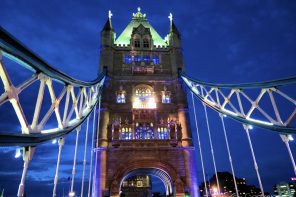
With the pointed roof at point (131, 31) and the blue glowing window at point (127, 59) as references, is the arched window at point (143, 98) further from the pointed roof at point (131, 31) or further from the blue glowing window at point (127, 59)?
the pointed roof at point (131, 31)

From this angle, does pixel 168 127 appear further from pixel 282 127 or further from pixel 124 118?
pixel 282 127

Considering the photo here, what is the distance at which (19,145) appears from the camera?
747 cm

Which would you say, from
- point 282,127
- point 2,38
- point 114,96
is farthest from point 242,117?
point 114,96

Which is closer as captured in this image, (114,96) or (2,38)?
(2,38)

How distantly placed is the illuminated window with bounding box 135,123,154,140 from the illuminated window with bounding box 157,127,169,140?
0.94m

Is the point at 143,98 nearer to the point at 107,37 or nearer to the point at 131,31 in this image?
the point at 107,37

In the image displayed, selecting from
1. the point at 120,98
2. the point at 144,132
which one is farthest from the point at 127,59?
the point at 144,132

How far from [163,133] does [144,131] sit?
252cm

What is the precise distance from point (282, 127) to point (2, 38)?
40.9 feet

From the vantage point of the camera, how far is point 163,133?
32000 millimetres

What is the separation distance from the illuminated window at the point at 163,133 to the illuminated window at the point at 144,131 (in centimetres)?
94

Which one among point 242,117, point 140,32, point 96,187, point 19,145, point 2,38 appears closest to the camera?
point 2,38

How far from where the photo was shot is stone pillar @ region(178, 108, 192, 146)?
103 feet

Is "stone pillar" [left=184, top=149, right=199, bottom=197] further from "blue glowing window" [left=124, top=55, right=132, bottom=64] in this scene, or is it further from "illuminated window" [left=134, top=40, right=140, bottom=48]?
"illuminated window" [left=134, top=40, right=140, bottom=48]
